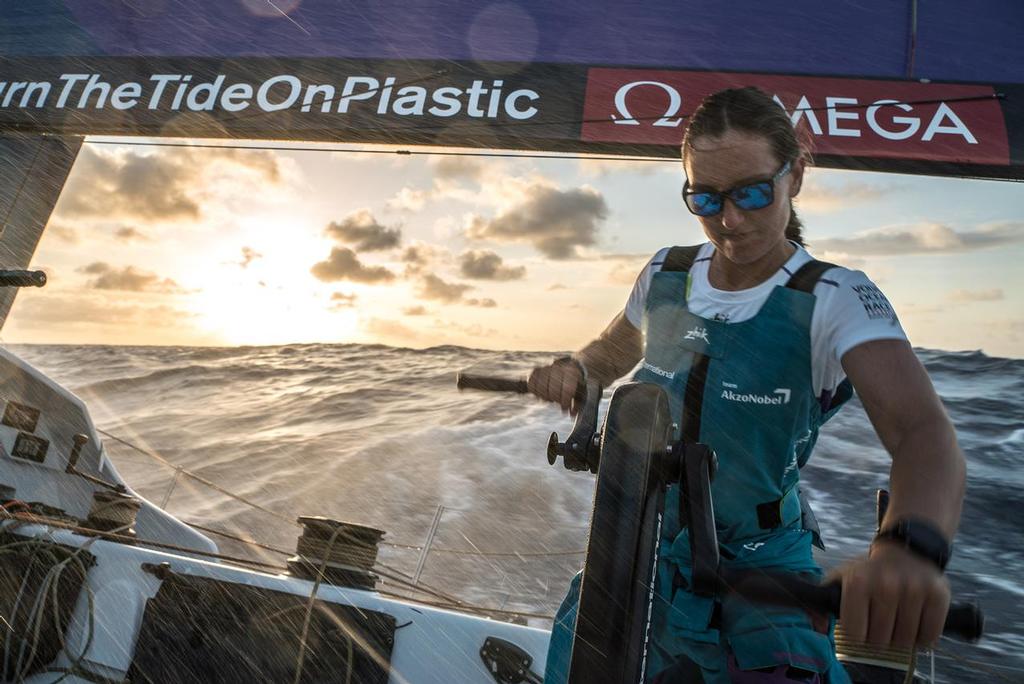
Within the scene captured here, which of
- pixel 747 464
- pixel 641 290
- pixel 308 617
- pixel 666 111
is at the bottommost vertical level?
pixel 308 617

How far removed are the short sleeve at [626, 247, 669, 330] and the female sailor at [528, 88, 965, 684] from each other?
125mm

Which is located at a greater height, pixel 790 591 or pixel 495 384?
pixel 495 384

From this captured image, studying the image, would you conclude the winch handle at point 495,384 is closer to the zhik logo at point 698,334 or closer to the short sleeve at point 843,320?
the zhik logo at point 698,334

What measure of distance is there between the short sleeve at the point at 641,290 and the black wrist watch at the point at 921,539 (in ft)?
2.63

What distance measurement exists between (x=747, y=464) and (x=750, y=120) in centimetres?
55

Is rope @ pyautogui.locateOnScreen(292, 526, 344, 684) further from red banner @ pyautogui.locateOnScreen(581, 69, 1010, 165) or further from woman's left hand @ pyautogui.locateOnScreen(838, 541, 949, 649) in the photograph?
woman's left hand @ pyautogui.locateOnScreen(838, 541, 949, 649)

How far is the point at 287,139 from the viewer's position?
3.85 meters

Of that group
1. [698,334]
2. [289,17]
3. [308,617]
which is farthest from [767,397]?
[289,17]

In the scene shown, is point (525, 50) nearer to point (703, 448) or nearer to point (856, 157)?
point (856, 157)

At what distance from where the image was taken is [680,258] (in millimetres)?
1482

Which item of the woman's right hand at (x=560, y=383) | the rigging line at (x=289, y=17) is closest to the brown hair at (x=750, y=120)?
the woman's right hand at (x=560, y=383)

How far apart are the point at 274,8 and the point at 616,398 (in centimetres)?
433

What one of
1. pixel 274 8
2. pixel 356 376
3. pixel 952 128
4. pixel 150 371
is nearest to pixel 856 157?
pixel 952 128

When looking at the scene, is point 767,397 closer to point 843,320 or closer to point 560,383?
point 843,320
